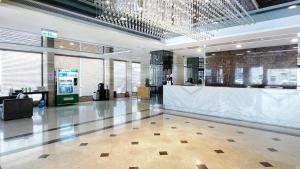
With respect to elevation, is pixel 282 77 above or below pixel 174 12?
below

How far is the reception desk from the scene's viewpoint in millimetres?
5391

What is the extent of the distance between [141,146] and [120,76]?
1016 cm

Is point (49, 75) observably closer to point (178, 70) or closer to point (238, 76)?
point (178, 70)

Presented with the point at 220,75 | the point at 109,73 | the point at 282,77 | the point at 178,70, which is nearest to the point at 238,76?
the point at 220,75

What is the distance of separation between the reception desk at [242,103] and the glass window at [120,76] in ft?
19.4

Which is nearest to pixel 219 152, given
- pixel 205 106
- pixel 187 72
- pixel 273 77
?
pixel 205 106

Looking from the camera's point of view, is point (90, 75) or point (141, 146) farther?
point (90, 75)

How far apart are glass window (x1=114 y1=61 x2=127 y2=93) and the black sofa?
6946 mm

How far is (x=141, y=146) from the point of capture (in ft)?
12.6

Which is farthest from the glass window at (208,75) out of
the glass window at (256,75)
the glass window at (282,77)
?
the glass window at (282,77)

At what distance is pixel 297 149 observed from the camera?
146 inches

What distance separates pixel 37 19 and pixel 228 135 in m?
5.64

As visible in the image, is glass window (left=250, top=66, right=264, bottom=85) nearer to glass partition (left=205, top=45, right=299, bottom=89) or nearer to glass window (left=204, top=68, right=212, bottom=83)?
glass partition (left=205, top=45, right=299, bottom=89)

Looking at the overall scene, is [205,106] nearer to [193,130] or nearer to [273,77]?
[193,130]
